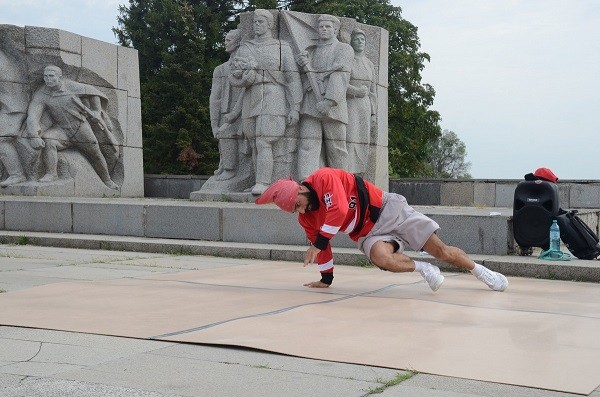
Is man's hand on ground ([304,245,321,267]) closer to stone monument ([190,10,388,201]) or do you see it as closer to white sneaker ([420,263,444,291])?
white sneaker ([420,263,444,291])


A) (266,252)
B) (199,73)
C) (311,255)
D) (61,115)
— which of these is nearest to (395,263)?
(311,255)

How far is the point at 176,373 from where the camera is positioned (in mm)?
4660

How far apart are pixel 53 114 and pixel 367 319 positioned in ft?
44.0

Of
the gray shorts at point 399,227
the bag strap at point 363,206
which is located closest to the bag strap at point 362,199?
the bag strap at point 363,206

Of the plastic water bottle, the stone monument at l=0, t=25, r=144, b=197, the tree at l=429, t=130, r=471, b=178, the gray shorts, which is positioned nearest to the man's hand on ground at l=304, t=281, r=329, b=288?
the gray shorts

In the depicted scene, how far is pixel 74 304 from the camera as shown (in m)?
6.94

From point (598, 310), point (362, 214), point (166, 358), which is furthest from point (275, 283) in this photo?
point (166, 358)

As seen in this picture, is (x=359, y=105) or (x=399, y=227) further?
(x=359, y=105)

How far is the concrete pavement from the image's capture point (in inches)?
171

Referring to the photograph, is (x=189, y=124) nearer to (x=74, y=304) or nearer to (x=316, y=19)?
(x=316, y=19)

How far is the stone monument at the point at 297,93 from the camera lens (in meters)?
15.7

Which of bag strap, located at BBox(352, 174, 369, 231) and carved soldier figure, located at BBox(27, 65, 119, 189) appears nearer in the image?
bag strap, located at BBox(352, 174, 369, 231)

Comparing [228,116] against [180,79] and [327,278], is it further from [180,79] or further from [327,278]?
[180,79]

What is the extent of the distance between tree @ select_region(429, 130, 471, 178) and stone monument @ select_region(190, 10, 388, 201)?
55134 mm
